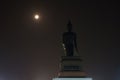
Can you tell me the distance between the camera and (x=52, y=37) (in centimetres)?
912

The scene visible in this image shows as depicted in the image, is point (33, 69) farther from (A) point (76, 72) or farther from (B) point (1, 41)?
(A) point (76, 72)

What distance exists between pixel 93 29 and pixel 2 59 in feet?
8.50

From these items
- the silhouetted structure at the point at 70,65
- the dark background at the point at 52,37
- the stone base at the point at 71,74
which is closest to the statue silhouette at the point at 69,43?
the silhouetted structure at the point at 70,65

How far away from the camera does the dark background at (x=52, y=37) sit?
8.91 meters

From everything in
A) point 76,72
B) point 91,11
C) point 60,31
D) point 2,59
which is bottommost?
point 76,72

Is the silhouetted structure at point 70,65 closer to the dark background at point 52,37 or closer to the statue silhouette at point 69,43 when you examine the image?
the statue silhouette at point 69,43

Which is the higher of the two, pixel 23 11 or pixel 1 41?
pixel 23 11

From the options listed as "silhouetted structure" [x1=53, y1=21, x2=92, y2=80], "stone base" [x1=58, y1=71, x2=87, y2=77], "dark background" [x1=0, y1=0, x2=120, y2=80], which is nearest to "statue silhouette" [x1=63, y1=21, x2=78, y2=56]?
"silhouetted structure" [x1=53, y1=21, x2=92, y2=80]

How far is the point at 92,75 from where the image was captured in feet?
28.9

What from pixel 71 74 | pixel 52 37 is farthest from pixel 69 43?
pixel 52 37

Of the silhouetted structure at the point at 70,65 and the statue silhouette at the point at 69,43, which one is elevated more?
the statue silhouette at the point at 69,43

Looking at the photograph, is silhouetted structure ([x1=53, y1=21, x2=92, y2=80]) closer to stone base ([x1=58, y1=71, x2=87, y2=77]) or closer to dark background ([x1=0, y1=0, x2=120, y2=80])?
stone base ([x1=58, y1=71, x2=87, y2=77])

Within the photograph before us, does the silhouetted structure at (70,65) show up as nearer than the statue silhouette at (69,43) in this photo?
Yes

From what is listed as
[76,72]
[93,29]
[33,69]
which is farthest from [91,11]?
[76,72]
